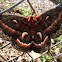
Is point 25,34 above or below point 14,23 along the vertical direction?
below

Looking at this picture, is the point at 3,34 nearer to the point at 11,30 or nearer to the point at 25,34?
the point at 11,30

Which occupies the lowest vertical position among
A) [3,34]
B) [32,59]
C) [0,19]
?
[32,59]

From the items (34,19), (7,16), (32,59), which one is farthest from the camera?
(32,59)

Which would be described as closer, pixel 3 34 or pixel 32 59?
pixel 3 34

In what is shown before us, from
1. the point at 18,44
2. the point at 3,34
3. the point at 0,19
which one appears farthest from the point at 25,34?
the point at 0,19
